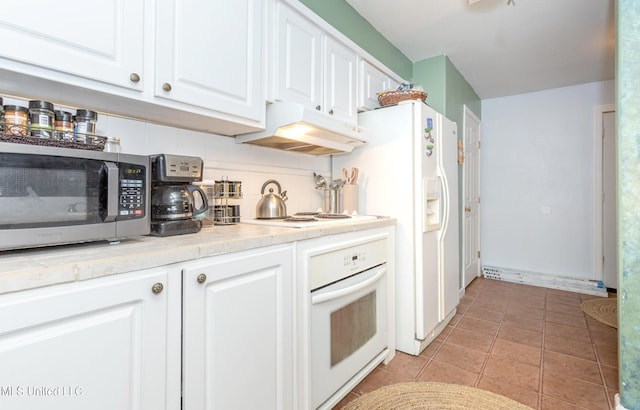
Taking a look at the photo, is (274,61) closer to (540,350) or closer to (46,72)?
(46,72)

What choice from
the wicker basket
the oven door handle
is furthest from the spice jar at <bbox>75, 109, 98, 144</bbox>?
the wicker basket

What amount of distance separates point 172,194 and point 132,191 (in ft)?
0.67

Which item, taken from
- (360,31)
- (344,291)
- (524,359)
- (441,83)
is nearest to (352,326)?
(344,291)

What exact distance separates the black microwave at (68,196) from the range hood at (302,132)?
78 cm

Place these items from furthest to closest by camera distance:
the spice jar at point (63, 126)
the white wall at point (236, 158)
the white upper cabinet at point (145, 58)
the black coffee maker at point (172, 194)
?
the white wall at point (236, 158) → the black coffee maker at point (172, 194) → the spice jar at point (63, 126) → the white upper cabinet at point (145, 58)

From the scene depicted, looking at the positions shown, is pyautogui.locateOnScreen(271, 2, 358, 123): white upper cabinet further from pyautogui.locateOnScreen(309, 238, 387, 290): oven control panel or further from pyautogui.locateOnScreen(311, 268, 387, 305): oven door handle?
pyautogui.locateOnScreen(311, 268, 387, 305): oven door handle

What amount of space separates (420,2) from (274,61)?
1417 millimetres

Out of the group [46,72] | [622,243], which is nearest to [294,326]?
[46,72]

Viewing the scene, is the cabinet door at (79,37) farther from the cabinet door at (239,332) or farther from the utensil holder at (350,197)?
the utensil holder at (350,197)

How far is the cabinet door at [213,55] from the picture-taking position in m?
1.22

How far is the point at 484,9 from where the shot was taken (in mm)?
2434

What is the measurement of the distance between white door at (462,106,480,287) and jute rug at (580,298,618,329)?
1.14 m

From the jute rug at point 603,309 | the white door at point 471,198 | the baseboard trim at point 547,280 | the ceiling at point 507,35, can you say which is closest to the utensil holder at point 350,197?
the ceiling at point 507,35

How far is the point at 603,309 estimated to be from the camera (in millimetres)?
3104
